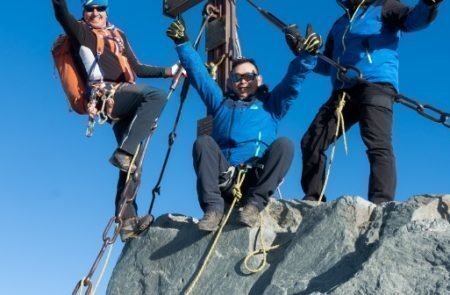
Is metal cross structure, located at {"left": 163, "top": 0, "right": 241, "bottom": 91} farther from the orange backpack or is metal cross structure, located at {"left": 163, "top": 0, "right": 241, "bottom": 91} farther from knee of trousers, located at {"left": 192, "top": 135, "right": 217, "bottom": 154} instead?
knee of trousers, located at {"left": 192, "top": 135, "right": 217, "bottom": 154}

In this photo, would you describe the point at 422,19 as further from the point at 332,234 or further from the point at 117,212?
the point at 117,212

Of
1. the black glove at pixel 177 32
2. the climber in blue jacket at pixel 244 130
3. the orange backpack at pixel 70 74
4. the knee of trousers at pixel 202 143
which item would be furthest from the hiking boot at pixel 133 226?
the black glove at pixel 177 32

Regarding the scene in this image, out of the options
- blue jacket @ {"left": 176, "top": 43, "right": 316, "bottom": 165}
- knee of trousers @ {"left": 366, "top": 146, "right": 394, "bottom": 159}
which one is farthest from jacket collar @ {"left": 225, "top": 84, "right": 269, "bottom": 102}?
knee of trousers @ {"left": 366, "top": 146, "right": 394, "bottom": 159}

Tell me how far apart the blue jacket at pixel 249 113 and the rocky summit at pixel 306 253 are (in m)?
0.57

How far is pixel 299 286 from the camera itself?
4094 millimetres

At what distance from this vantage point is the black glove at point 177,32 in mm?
5789

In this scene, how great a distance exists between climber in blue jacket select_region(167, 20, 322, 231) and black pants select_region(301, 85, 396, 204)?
0.34 m

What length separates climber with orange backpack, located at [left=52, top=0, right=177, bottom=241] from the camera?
555cm

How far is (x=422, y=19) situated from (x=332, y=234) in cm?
197

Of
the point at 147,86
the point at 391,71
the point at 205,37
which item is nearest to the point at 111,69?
the point at 147,86

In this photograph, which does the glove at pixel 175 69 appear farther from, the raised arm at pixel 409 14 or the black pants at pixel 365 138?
the raised arm at pixel 409 14

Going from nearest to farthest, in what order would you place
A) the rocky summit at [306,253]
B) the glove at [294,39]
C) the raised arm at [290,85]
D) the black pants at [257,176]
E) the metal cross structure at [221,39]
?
the rocky summit at [306,253]
the black pants at [257,176]
the raised arm at [290,85]
the glove at [294,39]
the metal cross structure at [221,39]

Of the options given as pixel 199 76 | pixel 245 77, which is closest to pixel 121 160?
pixel 199 76

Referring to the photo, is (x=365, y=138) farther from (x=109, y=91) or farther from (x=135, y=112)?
(x=109, y=91)
